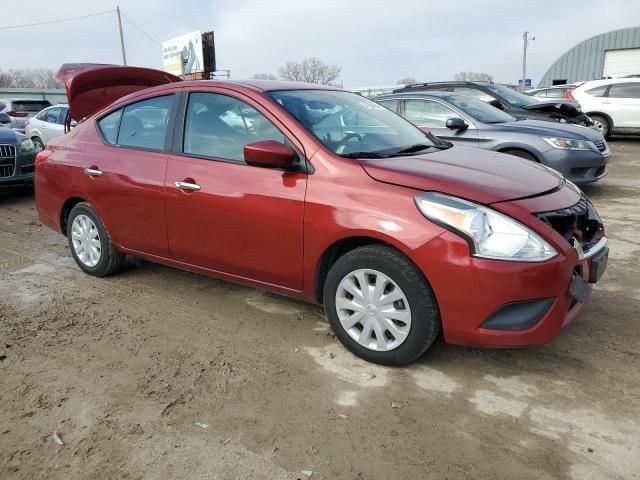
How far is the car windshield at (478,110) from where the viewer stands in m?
7.32

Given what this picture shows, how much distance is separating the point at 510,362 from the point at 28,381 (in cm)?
271

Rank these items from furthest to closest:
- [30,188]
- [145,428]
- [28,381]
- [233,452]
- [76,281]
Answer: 1. [30,188]
2. [76,281]
3. [28,381]
4. [145,428]
5. [233,452]

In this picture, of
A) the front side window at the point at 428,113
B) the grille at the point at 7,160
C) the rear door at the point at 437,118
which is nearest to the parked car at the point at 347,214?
the rear door at the point at 437,118

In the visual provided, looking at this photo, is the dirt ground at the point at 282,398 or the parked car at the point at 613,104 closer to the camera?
the dirt ground at the point at 282,398

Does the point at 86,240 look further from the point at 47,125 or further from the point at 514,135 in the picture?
the point at 47,125

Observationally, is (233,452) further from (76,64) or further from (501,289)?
(76,64)

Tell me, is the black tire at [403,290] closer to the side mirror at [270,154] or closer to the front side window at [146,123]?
the side mirror at [270,154]

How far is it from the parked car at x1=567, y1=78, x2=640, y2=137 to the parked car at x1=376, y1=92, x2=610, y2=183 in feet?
23.5

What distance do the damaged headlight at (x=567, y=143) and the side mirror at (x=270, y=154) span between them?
4.94 meters

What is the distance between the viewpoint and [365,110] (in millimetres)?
3881

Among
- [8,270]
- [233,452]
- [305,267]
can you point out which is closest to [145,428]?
[233,452]

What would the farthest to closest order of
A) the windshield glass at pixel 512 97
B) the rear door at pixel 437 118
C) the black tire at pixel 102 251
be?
the windshield glass at pixel 512 97 → the rear door at pixel 437 118 → the black tire at pixel 102 251

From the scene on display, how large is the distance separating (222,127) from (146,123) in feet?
2.68

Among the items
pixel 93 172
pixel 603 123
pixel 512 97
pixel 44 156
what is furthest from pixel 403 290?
pixel 603 123
